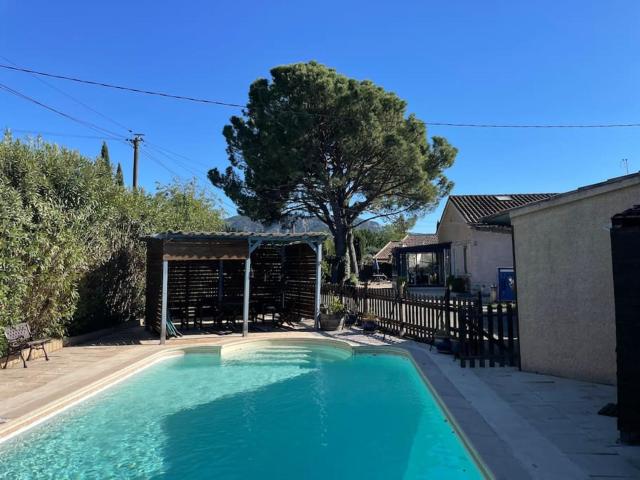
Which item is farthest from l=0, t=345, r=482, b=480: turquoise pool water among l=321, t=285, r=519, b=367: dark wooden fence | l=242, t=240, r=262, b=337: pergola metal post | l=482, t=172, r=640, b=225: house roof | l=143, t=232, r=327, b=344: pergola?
l=143, t=232, r=327, b=344: pergola

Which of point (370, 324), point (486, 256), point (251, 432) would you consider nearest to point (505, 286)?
point (486, 256)

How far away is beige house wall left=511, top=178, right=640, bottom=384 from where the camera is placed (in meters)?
5.73

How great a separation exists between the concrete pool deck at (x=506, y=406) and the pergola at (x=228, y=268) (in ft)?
8.49

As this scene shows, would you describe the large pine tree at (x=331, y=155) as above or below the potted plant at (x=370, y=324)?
above

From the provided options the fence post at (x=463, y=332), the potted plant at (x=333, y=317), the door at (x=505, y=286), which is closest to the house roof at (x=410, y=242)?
the door at (x=505, y=286)

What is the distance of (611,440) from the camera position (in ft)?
13.4

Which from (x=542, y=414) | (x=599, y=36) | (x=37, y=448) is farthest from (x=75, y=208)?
(x=599, y=36)

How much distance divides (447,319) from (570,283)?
9.01 ft

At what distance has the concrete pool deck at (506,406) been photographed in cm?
367

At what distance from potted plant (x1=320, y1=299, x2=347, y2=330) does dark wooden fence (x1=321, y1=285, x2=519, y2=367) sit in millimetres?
772

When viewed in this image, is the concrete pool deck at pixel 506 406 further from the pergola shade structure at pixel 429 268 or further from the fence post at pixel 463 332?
the pergola shade structure at pixel 429 268

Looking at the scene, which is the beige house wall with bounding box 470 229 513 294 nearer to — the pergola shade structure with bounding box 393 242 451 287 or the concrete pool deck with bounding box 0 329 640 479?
the pergola shade structure with bounding box 393 242 451 287

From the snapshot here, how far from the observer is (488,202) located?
2530cm

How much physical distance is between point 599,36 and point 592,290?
28.8 ft
